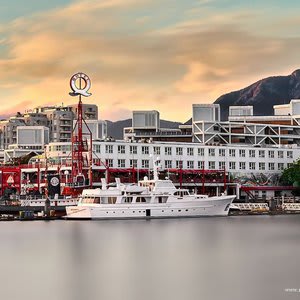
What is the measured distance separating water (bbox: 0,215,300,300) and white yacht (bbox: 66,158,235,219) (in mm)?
10757

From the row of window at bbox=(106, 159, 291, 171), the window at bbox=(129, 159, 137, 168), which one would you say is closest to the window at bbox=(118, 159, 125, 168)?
the row of window at bbox=(106, 159, 291, 171)

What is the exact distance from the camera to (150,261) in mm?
67812

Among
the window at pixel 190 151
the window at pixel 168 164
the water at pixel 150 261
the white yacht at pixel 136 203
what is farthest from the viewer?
the window at pixel 190 151

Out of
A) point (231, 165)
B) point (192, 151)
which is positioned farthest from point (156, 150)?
point (231, 165)

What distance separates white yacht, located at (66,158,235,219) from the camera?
384 ft

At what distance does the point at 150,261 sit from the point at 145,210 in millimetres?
50630

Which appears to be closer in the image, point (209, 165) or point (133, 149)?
point (133, 149)

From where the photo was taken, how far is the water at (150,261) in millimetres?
53875

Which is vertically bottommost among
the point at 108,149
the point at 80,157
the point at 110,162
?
the point at 110,162

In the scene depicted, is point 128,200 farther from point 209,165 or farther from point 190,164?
point 209,165

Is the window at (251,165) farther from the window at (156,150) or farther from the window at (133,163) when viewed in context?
the window at (133,163)

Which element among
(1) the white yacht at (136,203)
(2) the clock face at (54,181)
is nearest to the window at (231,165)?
(2) the clock face at (54,181)

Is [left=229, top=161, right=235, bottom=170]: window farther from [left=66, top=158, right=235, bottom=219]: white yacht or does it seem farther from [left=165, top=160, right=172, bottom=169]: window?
[left=66, top=158, right=235, bottom=219]: white yacht

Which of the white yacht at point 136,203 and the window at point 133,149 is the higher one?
the window at point 133,149
